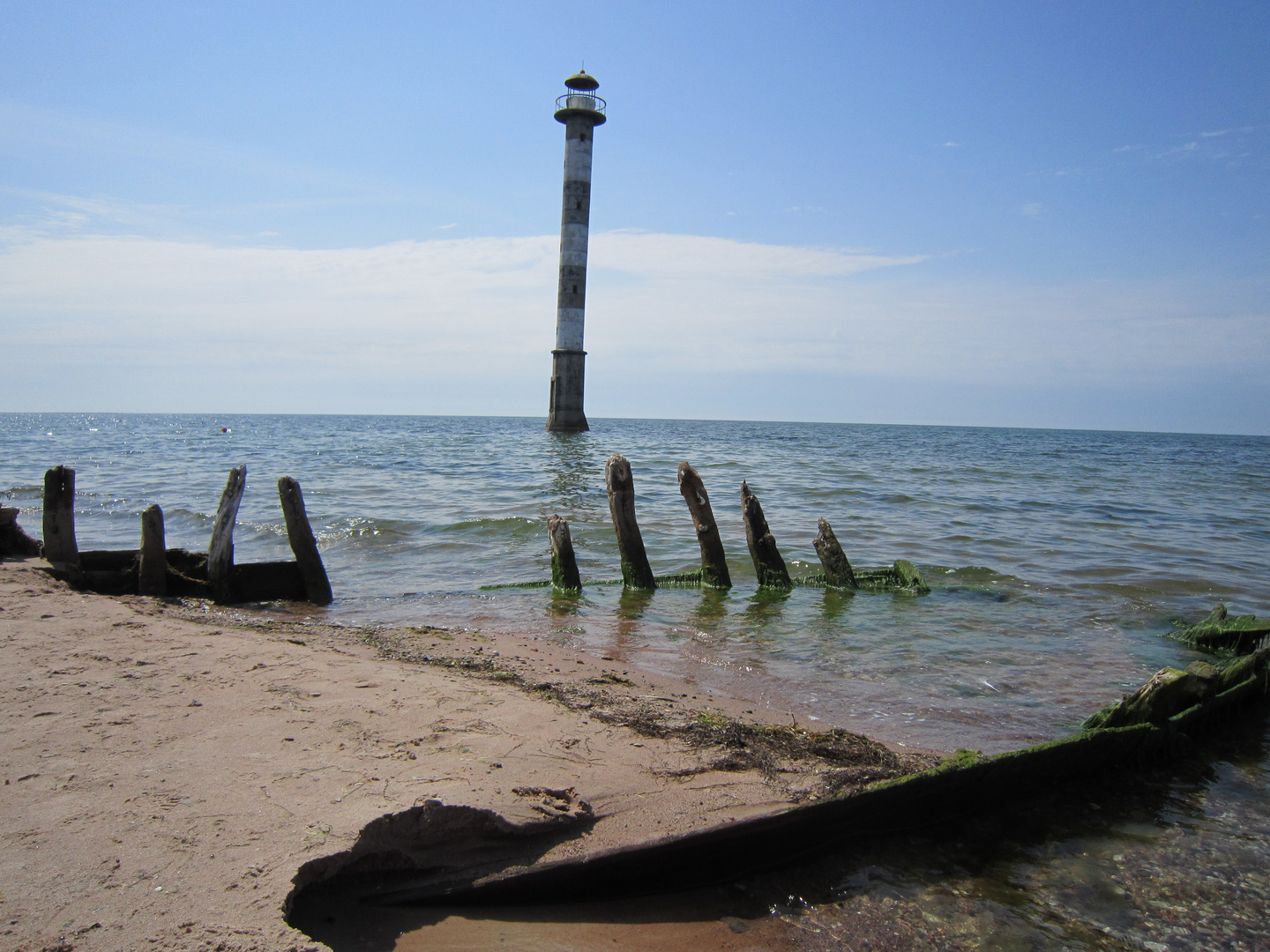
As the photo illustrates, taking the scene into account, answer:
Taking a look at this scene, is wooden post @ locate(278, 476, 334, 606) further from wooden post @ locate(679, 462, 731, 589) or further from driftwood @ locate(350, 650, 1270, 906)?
driftwood @ locate(350, 650, 1270, 906)

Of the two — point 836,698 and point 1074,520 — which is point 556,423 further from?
point 836,698

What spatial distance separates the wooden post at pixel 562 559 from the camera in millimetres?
9242

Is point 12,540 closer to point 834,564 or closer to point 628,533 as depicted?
point 628,533

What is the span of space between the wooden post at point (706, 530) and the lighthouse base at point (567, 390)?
26447 mm

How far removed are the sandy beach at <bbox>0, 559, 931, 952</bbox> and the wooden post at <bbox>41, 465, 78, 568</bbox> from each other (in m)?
2.48

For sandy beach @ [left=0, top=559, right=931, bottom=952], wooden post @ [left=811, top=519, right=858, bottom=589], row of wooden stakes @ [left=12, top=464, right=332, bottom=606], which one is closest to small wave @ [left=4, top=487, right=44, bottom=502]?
row of wooden stakes @ [left=12, top=464, right=332, bottom=606]

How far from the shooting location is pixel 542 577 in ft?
34.8

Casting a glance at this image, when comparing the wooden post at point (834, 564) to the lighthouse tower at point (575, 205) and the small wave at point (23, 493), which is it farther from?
the lighthouse tower at point (575, 205)

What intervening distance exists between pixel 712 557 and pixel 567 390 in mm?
27596

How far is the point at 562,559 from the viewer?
932 centimetres

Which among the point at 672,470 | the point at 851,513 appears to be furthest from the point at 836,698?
the point at 672,470

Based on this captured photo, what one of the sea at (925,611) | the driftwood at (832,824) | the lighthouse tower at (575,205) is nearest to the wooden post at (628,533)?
the sea at (925,611)

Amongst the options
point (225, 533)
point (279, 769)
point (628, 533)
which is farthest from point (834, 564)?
point (279, 769)

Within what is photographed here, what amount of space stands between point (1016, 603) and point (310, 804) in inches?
332
